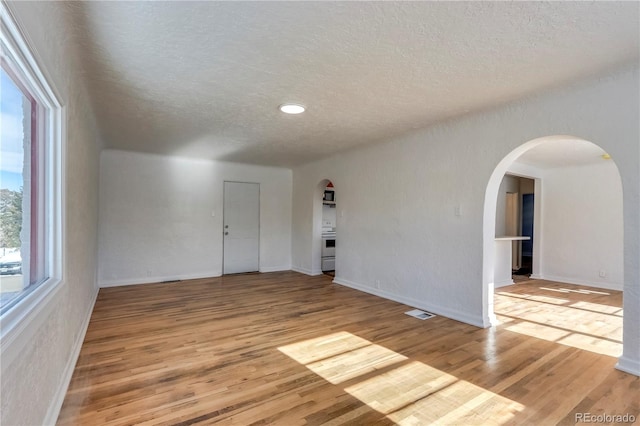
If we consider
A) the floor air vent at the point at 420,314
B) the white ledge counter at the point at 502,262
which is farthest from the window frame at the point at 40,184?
the white ledge counter at the point at 502,262

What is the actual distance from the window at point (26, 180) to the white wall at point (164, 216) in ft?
12.8

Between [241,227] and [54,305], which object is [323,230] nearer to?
[241,227]

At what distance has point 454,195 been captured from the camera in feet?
12.3

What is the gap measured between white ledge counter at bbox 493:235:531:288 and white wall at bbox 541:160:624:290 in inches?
51.0

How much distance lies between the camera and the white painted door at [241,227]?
655 cm

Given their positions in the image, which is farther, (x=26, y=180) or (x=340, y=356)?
(x=340, y=356)

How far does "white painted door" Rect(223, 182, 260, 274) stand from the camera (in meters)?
6.55

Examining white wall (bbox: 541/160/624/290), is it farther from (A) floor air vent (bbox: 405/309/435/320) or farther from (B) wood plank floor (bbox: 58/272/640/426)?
(A) floor air vent (bbox: 405/309/435/320)

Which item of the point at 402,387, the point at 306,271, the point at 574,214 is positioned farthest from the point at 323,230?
the point at 574,214

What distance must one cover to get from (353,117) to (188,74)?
5.87ft

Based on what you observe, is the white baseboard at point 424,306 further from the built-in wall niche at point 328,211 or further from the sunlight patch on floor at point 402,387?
the built-in wall niche at point 328,211

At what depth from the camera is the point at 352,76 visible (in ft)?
8.50

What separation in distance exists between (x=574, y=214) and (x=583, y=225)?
255 millimetres

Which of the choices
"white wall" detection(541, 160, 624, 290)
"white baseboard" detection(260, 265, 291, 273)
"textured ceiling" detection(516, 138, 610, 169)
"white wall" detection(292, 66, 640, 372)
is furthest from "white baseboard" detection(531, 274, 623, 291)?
"white baseboard" detection(260, 265, 291, 273)
